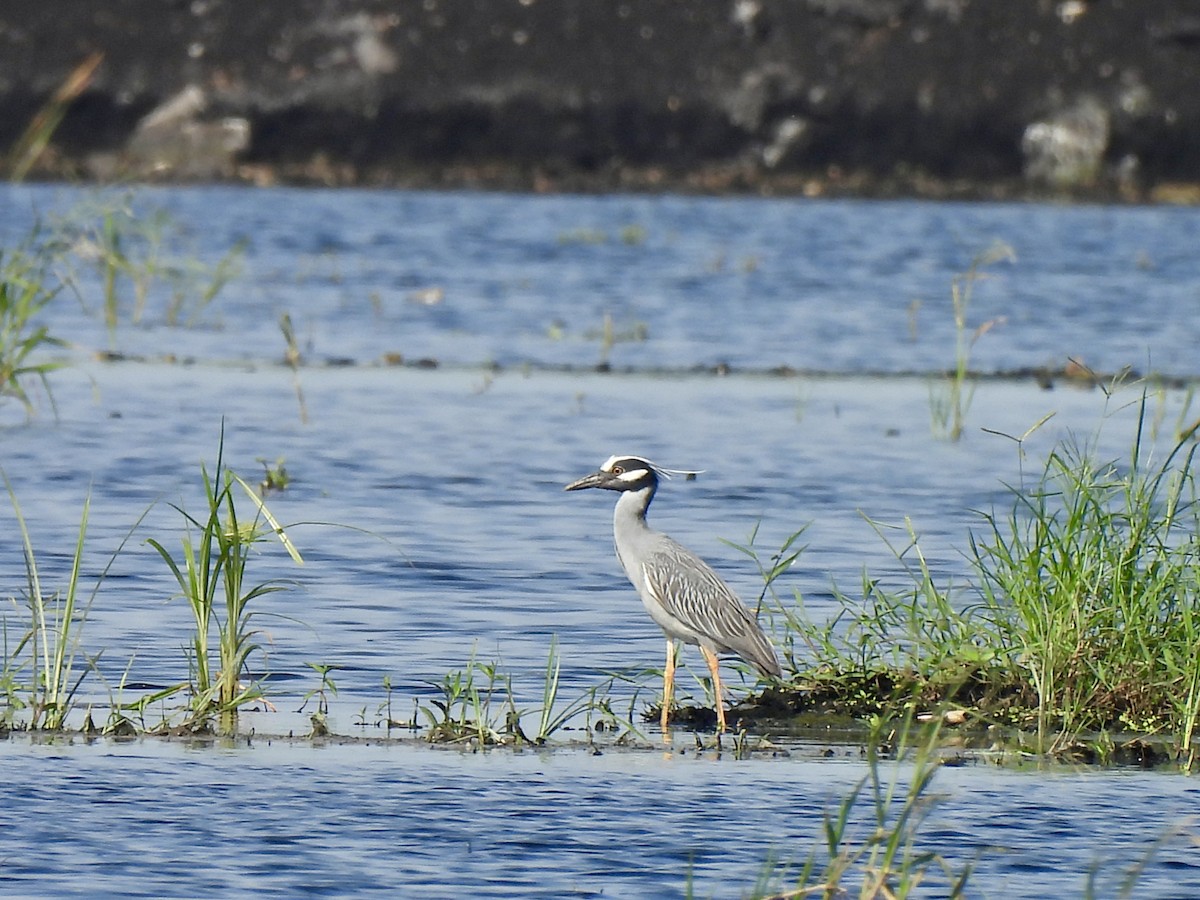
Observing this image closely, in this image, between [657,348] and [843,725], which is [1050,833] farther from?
[657,348]

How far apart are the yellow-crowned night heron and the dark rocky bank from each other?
3943cm

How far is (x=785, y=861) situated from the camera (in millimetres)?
6445

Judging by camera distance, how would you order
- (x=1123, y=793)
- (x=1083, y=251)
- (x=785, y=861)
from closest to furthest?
1. (x=785, y=861)
2. (x=1123, y=793)
3. (x=1083, y=251)

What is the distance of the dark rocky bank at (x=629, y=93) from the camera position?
162ft

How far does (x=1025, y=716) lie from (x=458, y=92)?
1774 inches

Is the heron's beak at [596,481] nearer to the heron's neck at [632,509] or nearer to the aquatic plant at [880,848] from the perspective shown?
the heron's neck at [632,509]

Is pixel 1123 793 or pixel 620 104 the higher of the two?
pixel 620 104

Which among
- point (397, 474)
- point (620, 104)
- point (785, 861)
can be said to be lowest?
point (785, 861)

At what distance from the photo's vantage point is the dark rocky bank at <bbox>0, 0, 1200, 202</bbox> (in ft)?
162

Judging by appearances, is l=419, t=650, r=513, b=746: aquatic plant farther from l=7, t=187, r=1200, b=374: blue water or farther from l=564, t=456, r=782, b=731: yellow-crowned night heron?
l=7, t=187, r=1200, b=374: blue water

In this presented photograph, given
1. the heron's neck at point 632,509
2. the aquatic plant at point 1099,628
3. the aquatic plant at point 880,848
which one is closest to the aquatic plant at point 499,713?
the heron's neck at point 632,509

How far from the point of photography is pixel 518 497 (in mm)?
13492

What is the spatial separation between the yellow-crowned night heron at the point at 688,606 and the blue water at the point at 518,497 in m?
0.33

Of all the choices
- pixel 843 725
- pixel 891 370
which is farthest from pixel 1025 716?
pixel 891 370
